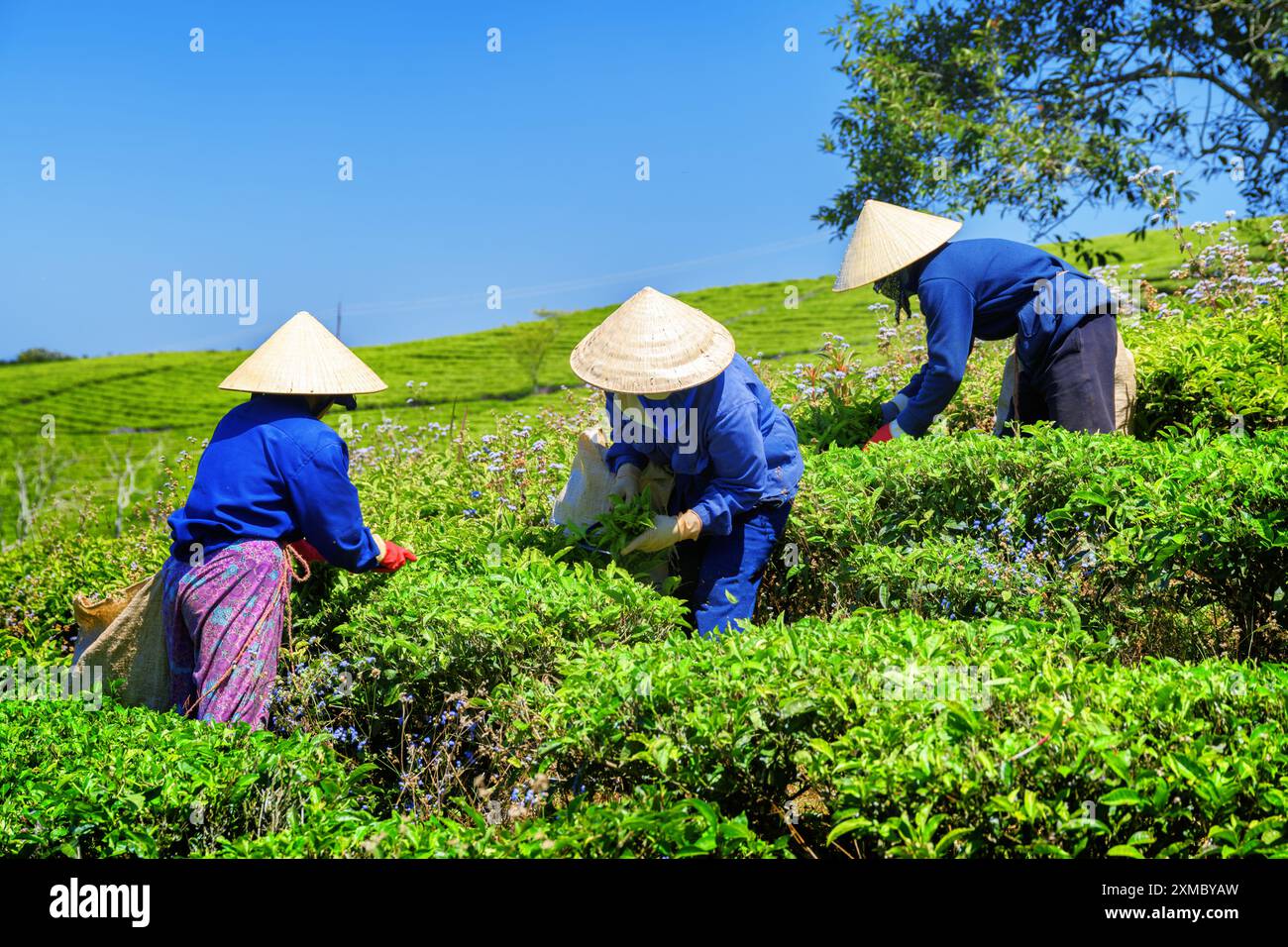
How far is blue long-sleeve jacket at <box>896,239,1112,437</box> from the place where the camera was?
483 cm

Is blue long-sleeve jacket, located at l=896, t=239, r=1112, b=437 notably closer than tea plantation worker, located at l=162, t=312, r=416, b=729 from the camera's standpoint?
No

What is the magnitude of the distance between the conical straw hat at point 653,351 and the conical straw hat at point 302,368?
0.83 metres

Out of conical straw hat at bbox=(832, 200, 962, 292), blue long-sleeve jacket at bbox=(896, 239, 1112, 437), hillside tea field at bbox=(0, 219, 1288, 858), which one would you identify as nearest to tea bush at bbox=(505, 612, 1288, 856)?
hillside tea field at bbox=(0, 219, 1288, 858)

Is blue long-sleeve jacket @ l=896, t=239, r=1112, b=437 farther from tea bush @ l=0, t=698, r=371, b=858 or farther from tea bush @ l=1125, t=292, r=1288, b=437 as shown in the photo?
tea bush @ l=0, t=698, r=371, b=858

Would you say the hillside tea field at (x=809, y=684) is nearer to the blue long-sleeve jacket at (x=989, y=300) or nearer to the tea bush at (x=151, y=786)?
the tea bush at (x=151, y=786)

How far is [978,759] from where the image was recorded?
2.36m

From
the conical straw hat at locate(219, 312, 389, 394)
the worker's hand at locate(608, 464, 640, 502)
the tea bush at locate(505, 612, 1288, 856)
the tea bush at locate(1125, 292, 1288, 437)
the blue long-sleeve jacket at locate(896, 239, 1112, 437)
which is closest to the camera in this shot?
the tea bush at locate(505, 612, 1288, 856)

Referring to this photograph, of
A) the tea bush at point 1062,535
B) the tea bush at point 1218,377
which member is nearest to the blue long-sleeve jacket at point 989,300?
the tea bush at point 1062,535

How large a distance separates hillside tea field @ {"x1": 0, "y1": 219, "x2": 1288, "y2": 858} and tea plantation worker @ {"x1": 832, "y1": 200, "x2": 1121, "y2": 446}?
54 cm

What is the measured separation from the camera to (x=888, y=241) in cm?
498
